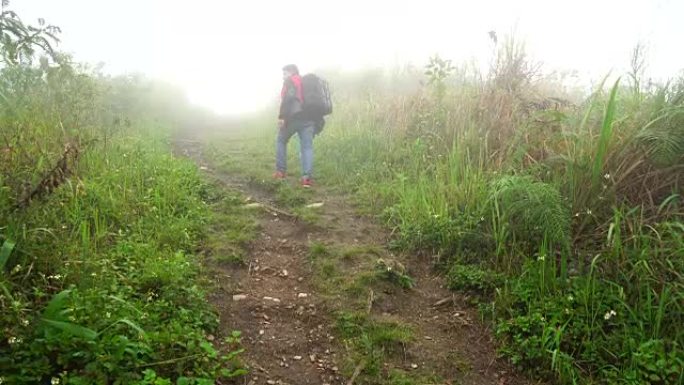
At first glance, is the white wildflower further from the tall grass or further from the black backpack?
the black backpack

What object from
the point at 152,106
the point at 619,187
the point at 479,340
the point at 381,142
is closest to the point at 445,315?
the point at 479,340

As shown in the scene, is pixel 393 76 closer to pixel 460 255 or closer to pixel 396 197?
pixel 396 197

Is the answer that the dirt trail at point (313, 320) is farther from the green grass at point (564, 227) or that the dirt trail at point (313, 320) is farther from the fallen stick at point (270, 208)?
the fallen stick at point (270, 208)

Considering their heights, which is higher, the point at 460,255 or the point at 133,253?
the point at 133,253

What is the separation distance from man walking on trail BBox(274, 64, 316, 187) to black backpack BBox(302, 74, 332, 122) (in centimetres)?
6

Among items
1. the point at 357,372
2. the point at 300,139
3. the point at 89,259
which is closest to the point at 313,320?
the point at 357,372

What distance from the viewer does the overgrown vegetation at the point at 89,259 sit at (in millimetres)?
2312

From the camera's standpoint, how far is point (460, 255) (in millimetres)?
4129

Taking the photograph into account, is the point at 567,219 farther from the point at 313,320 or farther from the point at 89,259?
the point at 89,259

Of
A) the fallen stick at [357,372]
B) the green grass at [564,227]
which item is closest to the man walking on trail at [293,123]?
the green grass at [564,227]

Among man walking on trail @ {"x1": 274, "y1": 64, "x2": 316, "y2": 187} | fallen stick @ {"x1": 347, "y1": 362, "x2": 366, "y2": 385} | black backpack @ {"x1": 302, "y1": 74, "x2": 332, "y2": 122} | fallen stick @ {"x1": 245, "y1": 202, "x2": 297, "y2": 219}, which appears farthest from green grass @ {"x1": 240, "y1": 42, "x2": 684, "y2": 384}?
black backpack @ {"x1": 302, "y1": 74, "x2": 332, "y2": 122}

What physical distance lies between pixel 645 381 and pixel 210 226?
3.75 meters

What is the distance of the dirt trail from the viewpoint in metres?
3.00

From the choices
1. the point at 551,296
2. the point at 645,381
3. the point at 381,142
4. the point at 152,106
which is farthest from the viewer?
the point at 152,106
